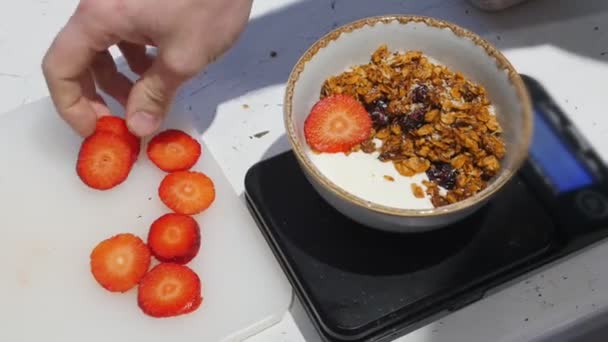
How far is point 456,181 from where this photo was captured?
0.69 metres

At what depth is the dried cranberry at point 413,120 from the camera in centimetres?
72

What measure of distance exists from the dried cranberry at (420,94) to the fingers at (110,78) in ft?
1.09

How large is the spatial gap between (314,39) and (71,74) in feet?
1.14

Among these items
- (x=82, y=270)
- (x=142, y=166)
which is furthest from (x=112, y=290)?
(x=142, y=166)

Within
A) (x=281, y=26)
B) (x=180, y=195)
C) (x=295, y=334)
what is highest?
(x=281, y=26)

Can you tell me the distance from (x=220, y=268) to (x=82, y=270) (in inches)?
5.8

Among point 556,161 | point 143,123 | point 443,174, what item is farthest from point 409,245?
point 143,123

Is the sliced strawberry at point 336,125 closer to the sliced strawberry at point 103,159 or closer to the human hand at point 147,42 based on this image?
the human hand at point 147,42

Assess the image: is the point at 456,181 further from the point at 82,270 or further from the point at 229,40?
the point at 82,270

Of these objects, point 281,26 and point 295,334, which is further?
point 281,26

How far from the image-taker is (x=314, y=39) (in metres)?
0.93

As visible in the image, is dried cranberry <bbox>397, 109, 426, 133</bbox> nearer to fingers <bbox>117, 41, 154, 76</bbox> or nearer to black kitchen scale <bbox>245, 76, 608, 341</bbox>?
black kitchen scale <bbox>245, 76, 608, 341</bbox>

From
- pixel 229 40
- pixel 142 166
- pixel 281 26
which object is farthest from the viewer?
pixel 281 26

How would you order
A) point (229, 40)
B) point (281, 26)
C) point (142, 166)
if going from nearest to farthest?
point (229, 40) < point (142, 166) < point (281, 26)
